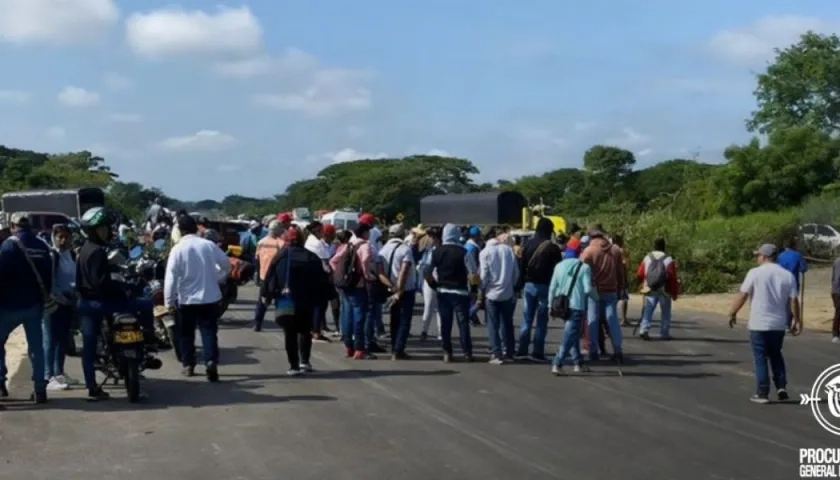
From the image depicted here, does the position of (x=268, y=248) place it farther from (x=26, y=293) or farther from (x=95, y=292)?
(x=26, y=293)

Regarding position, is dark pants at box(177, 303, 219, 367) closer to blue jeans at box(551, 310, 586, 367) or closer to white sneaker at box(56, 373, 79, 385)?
white sneaker at box(56, 373, 79, 385)

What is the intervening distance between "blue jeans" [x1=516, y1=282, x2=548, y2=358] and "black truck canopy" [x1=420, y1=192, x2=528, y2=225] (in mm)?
32492

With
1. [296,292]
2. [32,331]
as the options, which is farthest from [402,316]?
[32,331]

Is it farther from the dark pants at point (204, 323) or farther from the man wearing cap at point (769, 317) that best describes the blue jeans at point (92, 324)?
the man wearing cap at point (769, 317)

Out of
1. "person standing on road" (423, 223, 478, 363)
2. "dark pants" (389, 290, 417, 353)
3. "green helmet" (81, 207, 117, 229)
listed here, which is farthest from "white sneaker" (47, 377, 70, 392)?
"person standing on road" (423, 223, 478, 363)

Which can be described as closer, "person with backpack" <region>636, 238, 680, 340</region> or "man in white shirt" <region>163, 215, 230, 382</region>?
"man in white shirt" <region>163, 215, 230, 382</region>

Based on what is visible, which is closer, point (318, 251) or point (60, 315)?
point (60, 315)

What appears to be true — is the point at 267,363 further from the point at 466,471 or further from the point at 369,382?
the point at 466,471

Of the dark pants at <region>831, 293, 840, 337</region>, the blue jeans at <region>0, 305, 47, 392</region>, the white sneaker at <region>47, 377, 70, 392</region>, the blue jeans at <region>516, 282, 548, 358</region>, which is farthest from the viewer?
the dark pants at <region>831, 293, 840, 337</region>

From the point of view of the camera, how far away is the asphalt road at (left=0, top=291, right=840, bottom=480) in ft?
29.0

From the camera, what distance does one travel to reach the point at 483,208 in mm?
51094

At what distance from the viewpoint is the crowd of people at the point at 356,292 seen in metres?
11.6

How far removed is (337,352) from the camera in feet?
53.0

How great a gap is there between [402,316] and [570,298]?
251 centimetres
